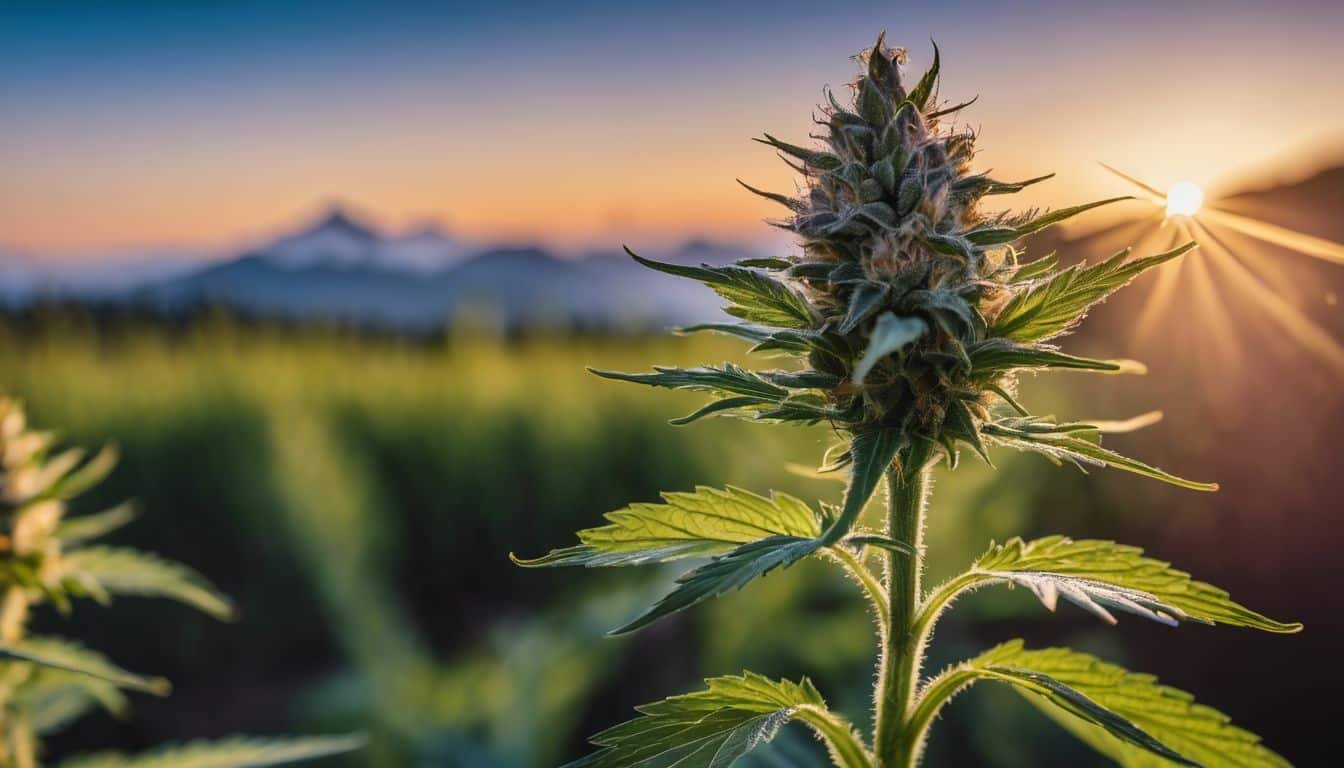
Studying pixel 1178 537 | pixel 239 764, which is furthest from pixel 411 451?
pixel 239 764

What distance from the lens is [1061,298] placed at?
31.6 inches

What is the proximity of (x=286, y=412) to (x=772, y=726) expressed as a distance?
5.74 metres

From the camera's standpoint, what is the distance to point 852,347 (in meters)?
0.79

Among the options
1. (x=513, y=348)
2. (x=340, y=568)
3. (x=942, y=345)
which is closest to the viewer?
(x=942, y=345)

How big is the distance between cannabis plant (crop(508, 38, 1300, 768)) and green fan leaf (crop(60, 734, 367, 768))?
63cm

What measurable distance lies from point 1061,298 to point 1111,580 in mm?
241

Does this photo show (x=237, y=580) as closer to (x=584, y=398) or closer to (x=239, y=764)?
(x=584, y=398)

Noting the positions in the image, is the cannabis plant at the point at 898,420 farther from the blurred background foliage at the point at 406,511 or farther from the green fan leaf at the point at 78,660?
the blurred background foliage at the point at 406,511

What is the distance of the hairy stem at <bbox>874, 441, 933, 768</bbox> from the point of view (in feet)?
2.82

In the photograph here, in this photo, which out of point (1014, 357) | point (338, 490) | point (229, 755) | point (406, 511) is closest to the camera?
point (1014, 357)

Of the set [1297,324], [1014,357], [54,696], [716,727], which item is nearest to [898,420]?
[1014,357]

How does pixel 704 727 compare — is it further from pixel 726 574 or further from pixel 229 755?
pixel 229 755

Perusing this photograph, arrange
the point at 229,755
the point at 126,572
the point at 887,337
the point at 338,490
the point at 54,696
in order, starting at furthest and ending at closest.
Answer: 1. the point at 338,490
2. the point at 54,696
3. the point at 126,572
4. the point at 229,755
5. the point at 887,337

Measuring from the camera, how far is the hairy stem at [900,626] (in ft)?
2.82
